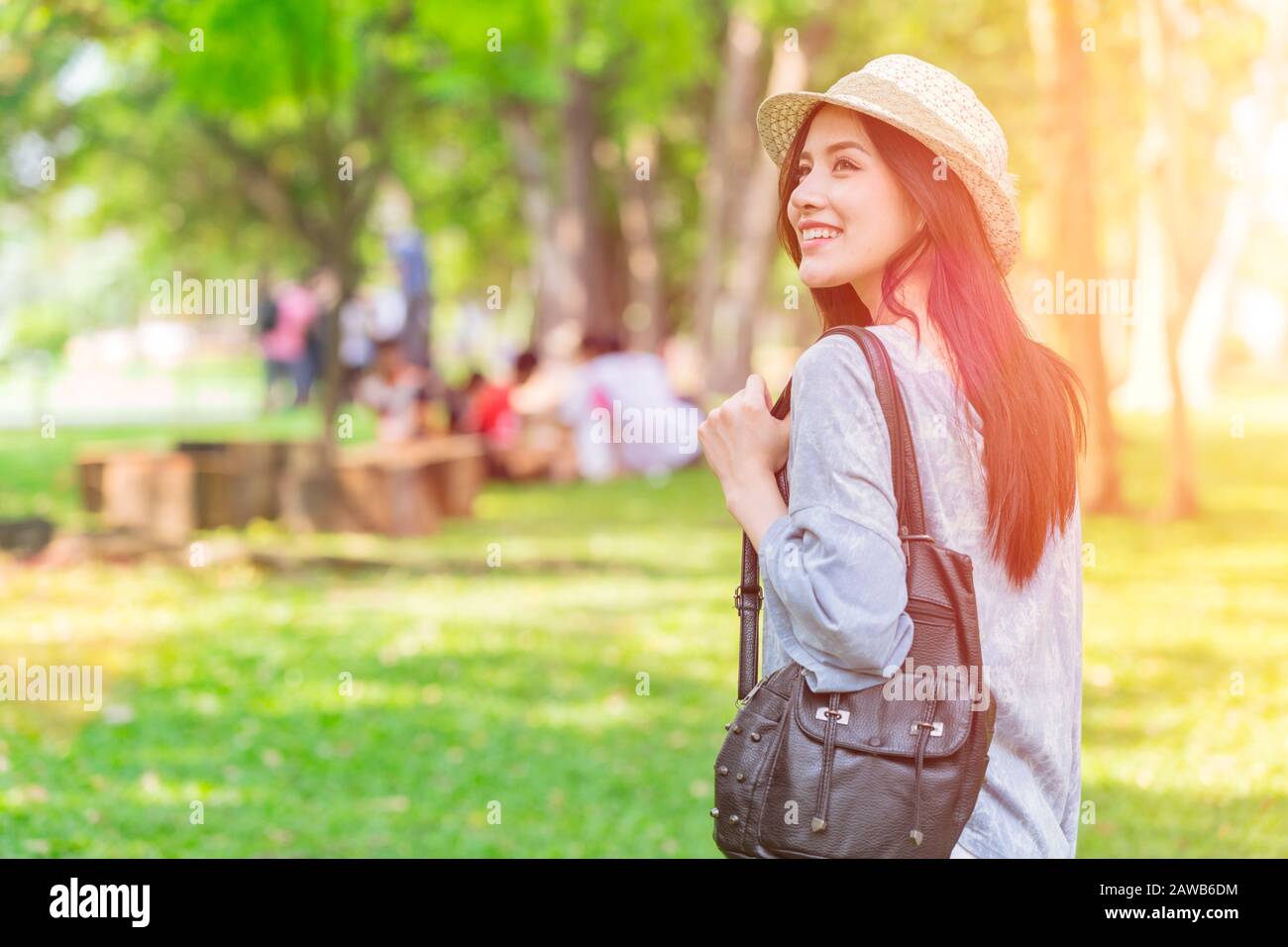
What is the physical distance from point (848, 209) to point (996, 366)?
1.11 feet

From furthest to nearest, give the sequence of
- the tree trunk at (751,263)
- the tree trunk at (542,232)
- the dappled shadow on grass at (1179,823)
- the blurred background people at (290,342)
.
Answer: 1. the blurred background people at (290,342)
2. the tree trunk at (542,232)
3. the tree trunk at (751,263)
4. the dappled shadow on grass at (1179,823)

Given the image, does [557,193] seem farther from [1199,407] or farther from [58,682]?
[58,682]

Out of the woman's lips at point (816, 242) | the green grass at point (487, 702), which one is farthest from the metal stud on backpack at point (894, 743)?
the green grass at point (487, 702)

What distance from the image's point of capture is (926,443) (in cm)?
242

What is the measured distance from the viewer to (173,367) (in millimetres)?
46281

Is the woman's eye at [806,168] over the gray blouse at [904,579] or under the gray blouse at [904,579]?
over

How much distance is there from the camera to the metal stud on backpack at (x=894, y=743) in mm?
2373

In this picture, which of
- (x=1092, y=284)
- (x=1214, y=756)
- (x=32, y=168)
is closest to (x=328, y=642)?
(x=1214, y=756)

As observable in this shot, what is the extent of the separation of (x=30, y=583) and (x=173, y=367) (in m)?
36.9

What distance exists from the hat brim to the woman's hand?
1.42 ft

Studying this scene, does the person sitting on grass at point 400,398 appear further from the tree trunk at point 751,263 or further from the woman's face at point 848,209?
the woman's face at point 848,209

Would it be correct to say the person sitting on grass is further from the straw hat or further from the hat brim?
the straw hat

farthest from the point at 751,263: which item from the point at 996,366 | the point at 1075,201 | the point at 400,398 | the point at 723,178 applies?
the point at 996,366

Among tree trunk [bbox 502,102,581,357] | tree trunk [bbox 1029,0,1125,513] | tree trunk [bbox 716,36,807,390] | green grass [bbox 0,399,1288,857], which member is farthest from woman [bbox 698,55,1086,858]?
tree trunk [bbox 502,102,581,357]
